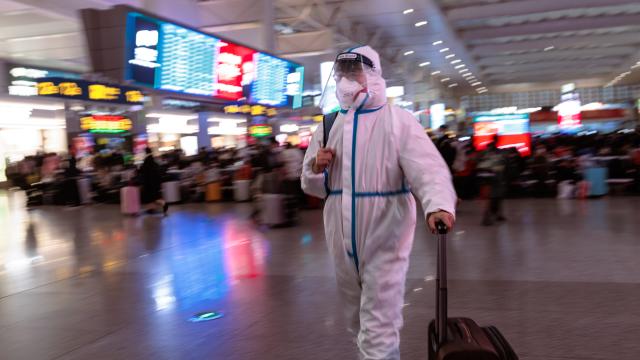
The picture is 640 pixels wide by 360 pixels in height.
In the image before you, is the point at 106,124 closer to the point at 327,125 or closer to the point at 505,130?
the point at 505,130

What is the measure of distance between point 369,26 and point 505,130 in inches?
586

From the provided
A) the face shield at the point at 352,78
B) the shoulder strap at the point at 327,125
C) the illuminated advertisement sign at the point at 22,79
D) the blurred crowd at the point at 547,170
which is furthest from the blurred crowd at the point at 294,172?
the face shield at the point at 352,78

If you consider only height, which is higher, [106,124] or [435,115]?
[435,115]

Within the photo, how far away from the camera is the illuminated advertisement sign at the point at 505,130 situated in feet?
58.7

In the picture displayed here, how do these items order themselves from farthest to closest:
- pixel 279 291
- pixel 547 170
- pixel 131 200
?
pixel 547 170 → pixel 131 200 → pixel 279 291

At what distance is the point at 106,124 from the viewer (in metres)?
20.6

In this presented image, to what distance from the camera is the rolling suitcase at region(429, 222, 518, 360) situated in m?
Answer: 2.68

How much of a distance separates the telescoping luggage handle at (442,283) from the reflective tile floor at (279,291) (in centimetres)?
120

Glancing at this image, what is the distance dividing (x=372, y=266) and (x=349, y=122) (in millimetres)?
760

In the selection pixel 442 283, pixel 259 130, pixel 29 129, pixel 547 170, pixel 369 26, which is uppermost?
pixel 369 26

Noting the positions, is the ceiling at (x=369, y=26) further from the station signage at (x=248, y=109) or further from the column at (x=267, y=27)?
the station signage at (x=248, y=109)

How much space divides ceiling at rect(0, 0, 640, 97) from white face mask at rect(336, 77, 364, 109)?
1540cm

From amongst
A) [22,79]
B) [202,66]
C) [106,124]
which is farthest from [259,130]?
[22,79]

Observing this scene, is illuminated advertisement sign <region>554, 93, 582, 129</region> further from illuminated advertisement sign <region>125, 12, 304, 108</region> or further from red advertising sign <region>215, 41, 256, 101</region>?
red advertising sign <region>215, 41, 256, 101</region>
